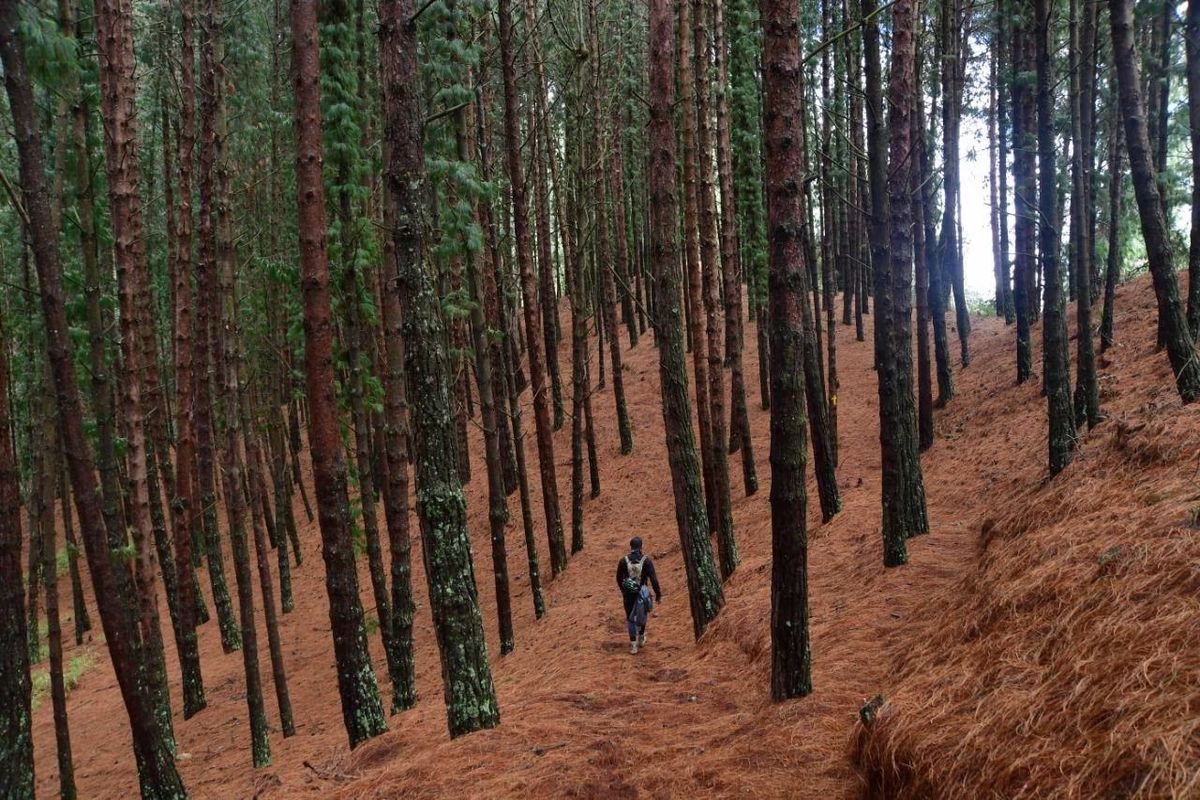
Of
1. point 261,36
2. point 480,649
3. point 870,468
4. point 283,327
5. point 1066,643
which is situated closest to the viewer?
point 1066,643

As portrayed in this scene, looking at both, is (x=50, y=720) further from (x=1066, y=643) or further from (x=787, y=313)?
(x=1066, y=643)

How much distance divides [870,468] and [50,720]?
19.0 metres

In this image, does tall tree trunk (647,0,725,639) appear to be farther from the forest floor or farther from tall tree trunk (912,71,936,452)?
tall tree trunk (912,71,936,452)

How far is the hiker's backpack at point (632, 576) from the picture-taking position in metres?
10.6

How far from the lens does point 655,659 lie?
1010 centimetres

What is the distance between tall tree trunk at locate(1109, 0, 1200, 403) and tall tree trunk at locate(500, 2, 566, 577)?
8.18m

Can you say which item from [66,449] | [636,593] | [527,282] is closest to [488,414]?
[527,282]

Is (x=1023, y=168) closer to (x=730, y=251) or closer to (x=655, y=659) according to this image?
(x=730, y=251)

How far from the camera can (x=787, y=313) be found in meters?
5.82

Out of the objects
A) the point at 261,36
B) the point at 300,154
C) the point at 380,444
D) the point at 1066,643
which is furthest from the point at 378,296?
the point at 1066,643

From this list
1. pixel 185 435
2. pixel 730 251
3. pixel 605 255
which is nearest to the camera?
pixel 185 435

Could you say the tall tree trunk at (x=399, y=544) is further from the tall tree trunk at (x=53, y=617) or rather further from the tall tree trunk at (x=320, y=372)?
the tall tree trunk at (x=53, y=617)

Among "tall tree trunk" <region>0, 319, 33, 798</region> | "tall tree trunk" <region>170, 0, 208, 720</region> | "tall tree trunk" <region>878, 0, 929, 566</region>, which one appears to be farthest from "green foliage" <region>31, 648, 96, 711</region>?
"tall tree trunk" <region>878, 0, 929, 566</region>

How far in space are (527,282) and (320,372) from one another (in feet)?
22.9
